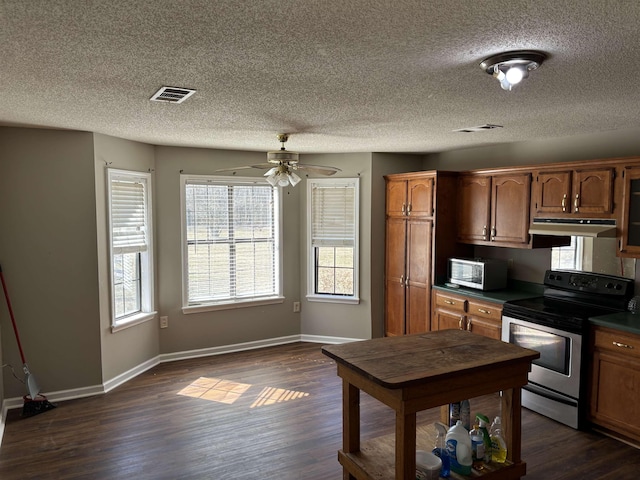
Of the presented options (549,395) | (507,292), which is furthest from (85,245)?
(549,395)

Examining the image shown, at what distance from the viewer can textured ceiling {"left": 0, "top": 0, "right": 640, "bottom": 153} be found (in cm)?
158

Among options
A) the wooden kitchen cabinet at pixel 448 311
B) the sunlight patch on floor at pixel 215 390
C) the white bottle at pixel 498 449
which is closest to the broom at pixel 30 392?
the sunlight patch on floor at pixel 215 390

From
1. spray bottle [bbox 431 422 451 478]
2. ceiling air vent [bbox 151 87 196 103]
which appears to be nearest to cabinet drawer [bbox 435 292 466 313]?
spray bottle [bbox 431 422 451 478]

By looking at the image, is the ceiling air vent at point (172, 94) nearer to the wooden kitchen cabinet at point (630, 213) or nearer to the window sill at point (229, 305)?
the window sill at point (229, 305)

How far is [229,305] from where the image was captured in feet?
18.1

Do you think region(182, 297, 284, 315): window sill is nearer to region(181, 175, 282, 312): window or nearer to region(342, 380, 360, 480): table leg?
region(181, 175, 282, 312): window

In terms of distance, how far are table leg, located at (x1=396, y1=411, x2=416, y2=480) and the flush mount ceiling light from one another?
162cm

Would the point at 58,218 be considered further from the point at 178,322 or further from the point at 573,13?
the point at 573,13

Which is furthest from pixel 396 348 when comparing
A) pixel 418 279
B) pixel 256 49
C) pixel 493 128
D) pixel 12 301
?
pixel 12 301

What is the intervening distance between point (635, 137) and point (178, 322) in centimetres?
487

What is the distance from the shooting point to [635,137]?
3.89 metres

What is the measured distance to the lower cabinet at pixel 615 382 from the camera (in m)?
3.32

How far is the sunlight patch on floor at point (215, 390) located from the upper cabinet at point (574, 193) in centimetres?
324

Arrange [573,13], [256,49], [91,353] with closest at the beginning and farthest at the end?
1. [573,13]
2. [256,49]
3. [91,353]
